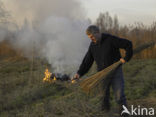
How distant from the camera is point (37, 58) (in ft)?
35.3

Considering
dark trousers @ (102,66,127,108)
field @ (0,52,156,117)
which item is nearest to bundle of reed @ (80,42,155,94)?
dark trousers @ (102,66,127,108)

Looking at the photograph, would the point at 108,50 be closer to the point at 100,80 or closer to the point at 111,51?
the point at 111,51

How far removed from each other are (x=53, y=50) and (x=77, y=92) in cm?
406

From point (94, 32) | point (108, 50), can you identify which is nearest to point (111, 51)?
point (108, 50)

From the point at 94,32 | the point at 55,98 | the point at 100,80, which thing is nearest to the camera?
the point at 94,32

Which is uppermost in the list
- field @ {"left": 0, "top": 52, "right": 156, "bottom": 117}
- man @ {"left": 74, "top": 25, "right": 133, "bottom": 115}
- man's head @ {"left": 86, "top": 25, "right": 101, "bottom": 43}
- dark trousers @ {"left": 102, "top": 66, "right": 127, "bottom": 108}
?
man's head @ {"left": 86, "top": 25, "right": 101, "bottom": 43}

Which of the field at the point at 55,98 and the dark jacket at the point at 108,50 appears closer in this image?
the dark jacket at the point at 108,50

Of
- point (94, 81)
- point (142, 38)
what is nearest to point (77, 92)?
point (94, 81)

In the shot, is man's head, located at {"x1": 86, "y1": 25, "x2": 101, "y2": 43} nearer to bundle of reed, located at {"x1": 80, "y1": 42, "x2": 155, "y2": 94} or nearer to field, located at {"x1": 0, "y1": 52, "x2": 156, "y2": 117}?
bundle of reed, located at {"x1": 80, "y1": 42, "x2": 155, "y2": 94}

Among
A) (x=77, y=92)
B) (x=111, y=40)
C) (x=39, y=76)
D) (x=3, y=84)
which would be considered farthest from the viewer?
(x=39, y=76)

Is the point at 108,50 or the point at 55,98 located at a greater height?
the point at 108,50

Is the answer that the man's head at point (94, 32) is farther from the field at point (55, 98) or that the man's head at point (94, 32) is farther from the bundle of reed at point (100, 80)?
the field at point (55, 98)

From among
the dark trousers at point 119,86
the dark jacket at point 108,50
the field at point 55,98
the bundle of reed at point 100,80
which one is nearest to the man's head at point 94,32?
the dark jacket at point 108,50

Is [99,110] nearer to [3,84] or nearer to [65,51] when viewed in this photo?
[3,84]
